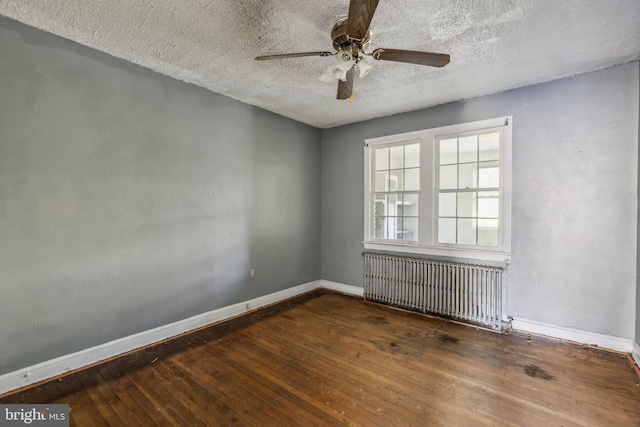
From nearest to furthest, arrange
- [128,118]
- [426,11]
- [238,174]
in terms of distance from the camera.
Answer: [426,11], [128,118], [238,174]

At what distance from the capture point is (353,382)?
2.22 m

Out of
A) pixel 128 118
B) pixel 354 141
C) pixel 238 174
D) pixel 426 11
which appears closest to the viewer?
pixel 426 11

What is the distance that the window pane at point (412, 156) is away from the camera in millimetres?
4039

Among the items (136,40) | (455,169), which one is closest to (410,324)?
(455,169)

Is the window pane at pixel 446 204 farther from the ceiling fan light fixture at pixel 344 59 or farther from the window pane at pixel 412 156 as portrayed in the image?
the ceiling fan light fixture at pixel 344 59

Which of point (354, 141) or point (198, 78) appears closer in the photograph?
point (198, 78)

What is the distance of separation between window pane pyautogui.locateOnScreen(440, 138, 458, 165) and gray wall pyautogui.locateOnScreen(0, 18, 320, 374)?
2.54m

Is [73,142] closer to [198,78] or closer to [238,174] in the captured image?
[198,78]

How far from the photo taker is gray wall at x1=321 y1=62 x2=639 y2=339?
2686 mm

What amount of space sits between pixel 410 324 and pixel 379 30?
10.2ft

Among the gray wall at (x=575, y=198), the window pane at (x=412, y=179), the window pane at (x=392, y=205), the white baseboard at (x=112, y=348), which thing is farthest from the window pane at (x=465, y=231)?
the white baseboard at (x=112, y=348)

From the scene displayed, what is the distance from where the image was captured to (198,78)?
301 centimetres

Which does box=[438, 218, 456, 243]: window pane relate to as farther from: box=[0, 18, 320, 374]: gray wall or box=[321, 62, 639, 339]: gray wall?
box=[0, 18, 320, 374]: gray wall

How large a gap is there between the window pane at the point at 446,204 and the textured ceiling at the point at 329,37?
4.46 ft
